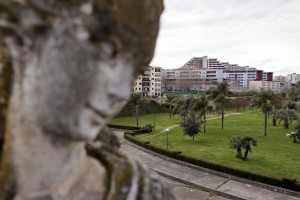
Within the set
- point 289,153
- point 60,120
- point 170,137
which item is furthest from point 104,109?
point 170,137

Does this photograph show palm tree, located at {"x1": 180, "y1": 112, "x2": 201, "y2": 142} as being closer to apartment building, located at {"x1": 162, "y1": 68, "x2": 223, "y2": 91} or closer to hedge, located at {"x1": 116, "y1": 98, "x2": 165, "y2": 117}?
hedge, located at {"x1": 116, "y1": 98, "x2": 165, "y2": 117}

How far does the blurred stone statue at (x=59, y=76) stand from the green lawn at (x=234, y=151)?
28.6m

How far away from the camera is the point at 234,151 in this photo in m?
38.1

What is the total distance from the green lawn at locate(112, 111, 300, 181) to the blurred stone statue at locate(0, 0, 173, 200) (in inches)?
1128

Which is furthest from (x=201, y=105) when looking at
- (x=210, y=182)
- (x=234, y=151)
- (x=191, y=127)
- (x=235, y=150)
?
(x=210, y=182)

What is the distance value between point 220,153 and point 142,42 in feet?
115

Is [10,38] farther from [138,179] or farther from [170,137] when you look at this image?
[170,137]

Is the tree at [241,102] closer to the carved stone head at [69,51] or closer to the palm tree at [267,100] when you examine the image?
the palm tree at [267,100]

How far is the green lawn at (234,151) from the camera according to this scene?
32469mm

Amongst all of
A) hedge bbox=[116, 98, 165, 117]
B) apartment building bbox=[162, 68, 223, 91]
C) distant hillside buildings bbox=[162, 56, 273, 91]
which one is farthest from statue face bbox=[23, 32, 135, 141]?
distant hillside buildings bbox=[162, 56, 273, 91]

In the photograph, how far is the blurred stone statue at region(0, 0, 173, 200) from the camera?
329 cm

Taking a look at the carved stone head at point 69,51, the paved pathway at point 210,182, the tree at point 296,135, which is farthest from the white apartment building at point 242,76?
the carved stone head at point 69,51

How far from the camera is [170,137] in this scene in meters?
47.2

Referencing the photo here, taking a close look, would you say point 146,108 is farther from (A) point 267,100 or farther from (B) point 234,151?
(B) point 234,151
